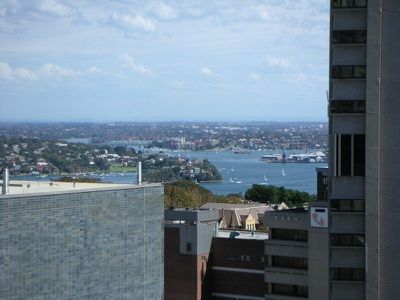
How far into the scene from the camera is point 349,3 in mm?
8898

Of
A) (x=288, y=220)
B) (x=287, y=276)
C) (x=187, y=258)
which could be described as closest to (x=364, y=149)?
(x=287, y=276)

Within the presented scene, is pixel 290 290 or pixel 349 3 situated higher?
pixel 349 3

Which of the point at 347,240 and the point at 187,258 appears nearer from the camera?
the point at 347,240

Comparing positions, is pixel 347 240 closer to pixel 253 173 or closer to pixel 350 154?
pixel 350 154

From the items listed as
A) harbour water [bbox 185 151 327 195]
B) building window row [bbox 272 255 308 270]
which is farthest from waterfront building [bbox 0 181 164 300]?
harbour water [bbox 185 151 327 195]

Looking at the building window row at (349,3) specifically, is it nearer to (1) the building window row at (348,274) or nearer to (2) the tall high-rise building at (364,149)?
(2) the tall high-rise building at (364,149)

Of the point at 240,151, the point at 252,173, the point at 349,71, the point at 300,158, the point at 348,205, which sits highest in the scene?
the point at 349,71

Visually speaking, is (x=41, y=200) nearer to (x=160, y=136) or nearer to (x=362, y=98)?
(x=362, y=98)

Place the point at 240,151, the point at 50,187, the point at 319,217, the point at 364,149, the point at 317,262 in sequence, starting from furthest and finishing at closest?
the point at 240,151
the point at 317,262
the point at 319,217
the point at 50,187
the point at 364,149

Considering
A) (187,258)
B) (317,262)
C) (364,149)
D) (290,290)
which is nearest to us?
(364,149)

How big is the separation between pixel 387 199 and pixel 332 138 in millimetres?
796

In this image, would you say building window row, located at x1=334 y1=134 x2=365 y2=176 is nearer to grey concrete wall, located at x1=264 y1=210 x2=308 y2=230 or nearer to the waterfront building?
the waterfront building

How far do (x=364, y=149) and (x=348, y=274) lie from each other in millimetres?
1172

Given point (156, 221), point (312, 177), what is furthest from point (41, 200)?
point (312, 177)
